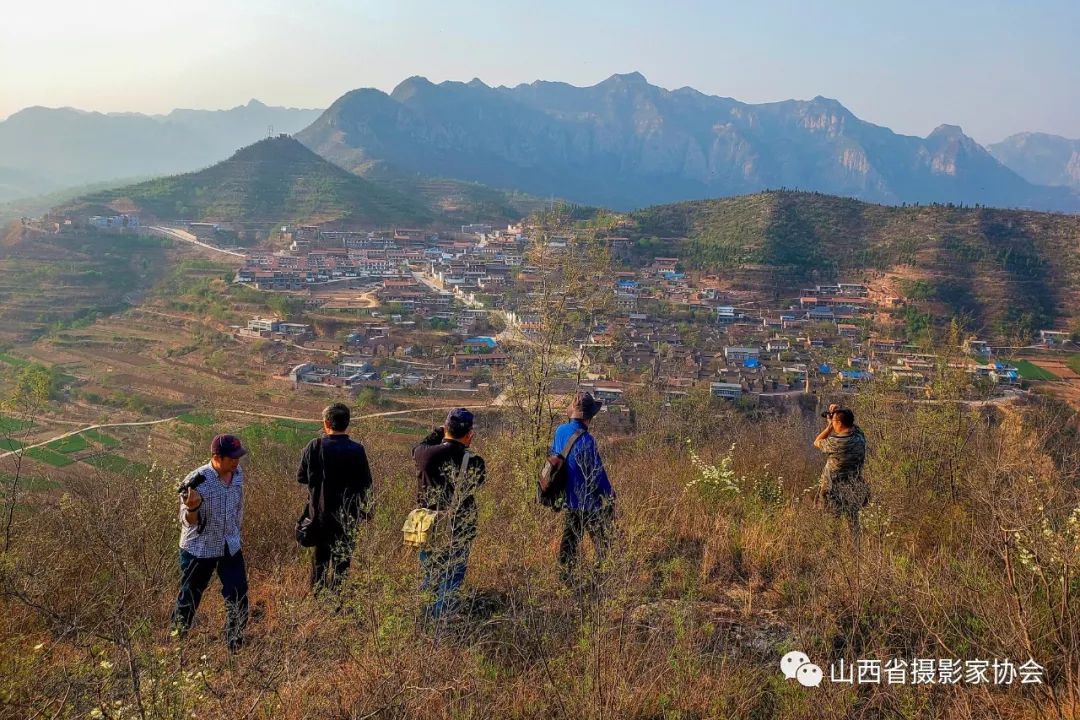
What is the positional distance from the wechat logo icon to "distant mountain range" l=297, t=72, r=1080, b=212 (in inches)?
4092

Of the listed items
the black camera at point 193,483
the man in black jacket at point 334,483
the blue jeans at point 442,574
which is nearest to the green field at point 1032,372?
the blue jeans at point 442,574

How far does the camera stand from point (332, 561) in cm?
320

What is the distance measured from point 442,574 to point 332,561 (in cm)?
68

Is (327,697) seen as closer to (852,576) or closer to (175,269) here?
(852,576)

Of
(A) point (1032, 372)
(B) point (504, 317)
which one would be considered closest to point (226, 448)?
(B) point (504, 317)

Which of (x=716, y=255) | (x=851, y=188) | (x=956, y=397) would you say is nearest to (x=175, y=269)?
(x=716, y=255)

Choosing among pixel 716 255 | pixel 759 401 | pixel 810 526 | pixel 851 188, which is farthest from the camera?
pixel 851 188

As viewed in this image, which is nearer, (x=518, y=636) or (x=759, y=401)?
(x=518, y=636)

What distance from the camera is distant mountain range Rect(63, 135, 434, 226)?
49125mm

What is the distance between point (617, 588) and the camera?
8.00 ft

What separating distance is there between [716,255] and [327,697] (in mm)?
40313

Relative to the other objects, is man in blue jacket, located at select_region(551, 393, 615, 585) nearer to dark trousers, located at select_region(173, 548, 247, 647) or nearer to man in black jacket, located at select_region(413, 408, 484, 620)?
man in black jacket, located at select_region(413, 408, 484, 620)

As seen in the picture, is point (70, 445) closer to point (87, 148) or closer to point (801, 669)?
point (801, 669)

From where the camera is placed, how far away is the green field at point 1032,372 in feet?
70.1
